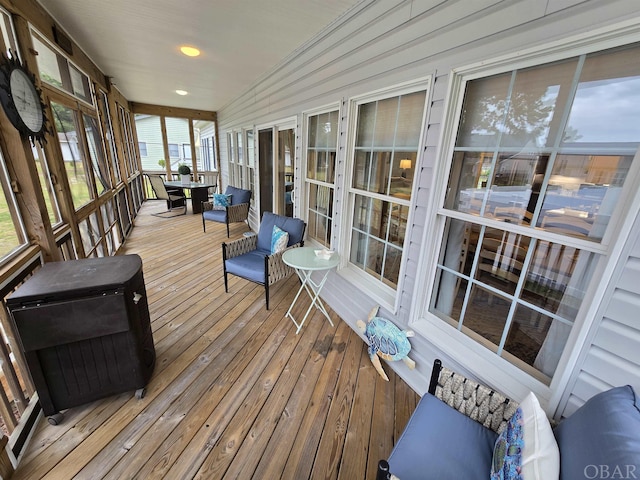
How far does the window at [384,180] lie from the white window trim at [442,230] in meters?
0.27

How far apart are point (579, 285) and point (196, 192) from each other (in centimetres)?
721

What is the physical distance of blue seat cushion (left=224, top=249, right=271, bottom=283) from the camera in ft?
8.77

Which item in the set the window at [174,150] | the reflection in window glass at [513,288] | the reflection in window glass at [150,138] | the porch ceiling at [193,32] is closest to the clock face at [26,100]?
the porch ceiling at [193,32]

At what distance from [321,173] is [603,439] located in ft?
8.77

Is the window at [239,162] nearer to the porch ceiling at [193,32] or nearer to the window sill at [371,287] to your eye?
the porch ceiling at [193,32]

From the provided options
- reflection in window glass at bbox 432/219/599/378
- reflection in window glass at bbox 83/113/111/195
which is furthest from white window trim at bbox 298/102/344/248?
reflection in window glass at bbox 83/113/111/195

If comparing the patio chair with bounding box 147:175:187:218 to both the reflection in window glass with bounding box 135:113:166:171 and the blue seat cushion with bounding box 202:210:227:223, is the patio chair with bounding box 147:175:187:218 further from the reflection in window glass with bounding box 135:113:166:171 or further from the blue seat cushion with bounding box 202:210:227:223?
the reflection in window glass with bounding box 135:113:166:171

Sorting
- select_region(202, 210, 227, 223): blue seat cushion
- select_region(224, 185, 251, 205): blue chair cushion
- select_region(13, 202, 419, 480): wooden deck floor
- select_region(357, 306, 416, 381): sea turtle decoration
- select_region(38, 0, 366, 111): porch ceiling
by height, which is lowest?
select_region(13, 202, 419, 480): wooden deck floor

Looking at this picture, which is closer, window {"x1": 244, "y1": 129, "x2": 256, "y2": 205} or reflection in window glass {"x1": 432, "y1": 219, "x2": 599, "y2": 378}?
reflection in window glass {"x1": 432, "y1": 219, "x2": 599, "y2": 378}

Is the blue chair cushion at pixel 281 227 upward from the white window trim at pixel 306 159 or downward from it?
downward

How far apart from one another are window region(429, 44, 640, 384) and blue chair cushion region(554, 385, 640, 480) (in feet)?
1.40

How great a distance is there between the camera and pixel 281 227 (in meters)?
3.12

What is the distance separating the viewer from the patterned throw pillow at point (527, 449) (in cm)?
82

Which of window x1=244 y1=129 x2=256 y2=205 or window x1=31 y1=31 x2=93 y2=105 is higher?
window x1=31 y1=31 x2=93 y2=105
